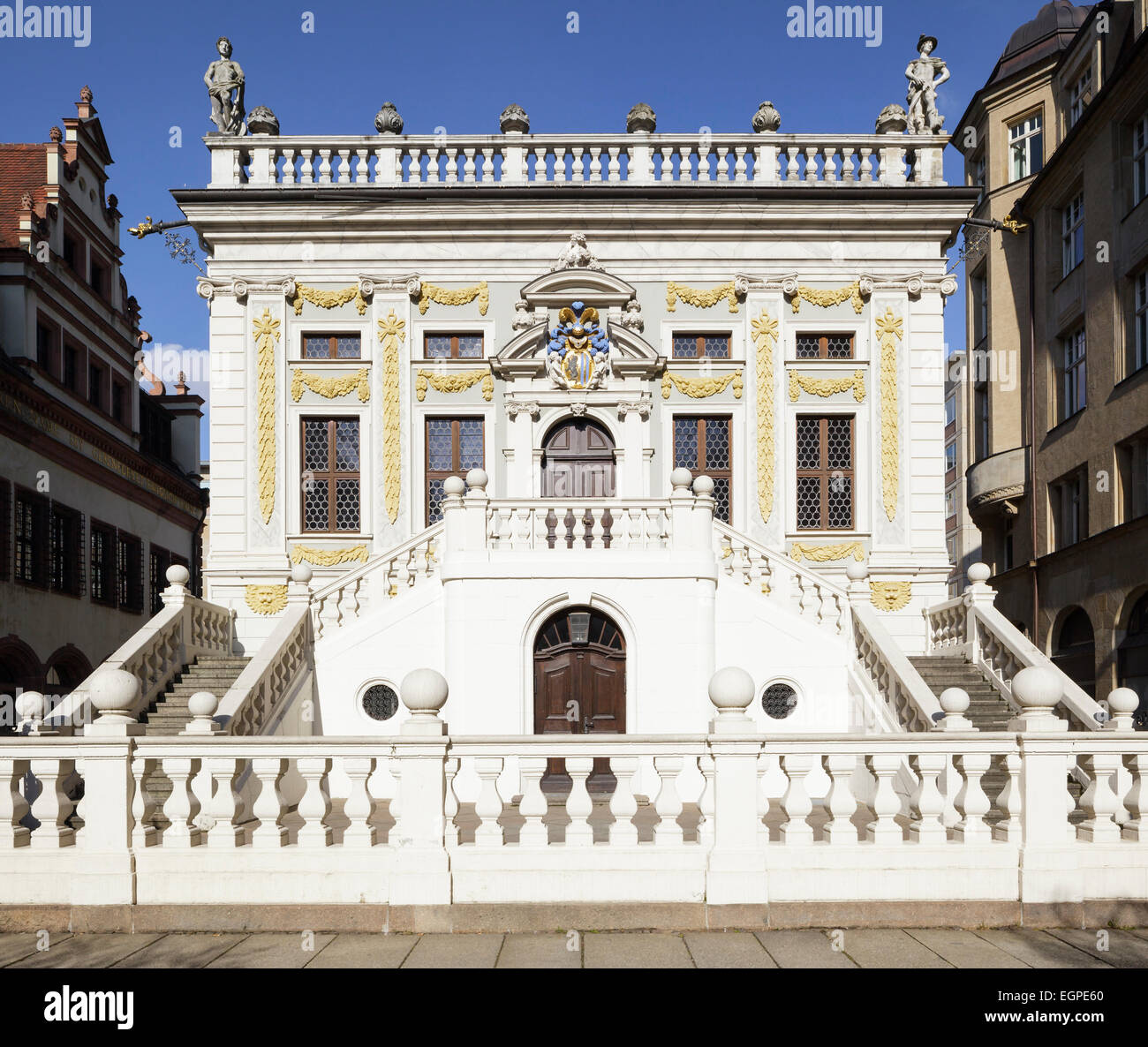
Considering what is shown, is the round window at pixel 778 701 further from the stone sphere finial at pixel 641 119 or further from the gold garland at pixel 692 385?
the stone sphere finial at pixel 641 119

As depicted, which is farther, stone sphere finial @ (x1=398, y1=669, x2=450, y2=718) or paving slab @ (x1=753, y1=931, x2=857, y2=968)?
stone sphere finial @ (x1=398, y1=669, x2=450, y2=718)

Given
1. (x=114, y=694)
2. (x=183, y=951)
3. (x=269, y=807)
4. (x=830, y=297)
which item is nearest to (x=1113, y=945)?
(x=269, y=807)

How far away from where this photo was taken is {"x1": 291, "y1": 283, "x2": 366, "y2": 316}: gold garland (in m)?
18.3

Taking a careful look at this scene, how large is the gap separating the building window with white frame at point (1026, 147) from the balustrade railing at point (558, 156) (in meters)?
11.5

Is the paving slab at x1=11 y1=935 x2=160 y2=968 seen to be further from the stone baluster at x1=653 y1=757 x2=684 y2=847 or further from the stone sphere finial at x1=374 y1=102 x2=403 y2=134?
the stone sphere finial at x1=374 y1=102 x2=403 y2=134

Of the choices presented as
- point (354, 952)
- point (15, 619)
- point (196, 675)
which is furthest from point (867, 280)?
point (15, 619)

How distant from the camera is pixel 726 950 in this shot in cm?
682

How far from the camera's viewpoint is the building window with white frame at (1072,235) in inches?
957

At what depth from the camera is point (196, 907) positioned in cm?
745

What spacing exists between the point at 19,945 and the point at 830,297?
16.0 metres

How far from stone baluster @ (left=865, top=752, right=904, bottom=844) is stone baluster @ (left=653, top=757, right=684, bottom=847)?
1469 mm

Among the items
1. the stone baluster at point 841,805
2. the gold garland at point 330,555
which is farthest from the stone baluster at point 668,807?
the gold garland at point 330,555

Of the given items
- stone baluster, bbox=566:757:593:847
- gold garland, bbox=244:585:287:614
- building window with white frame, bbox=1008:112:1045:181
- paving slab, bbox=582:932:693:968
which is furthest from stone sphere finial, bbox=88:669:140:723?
building window with white frame, bbox=1008:112:1045:181

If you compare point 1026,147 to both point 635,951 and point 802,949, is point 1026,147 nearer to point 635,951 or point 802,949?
point 802,949
